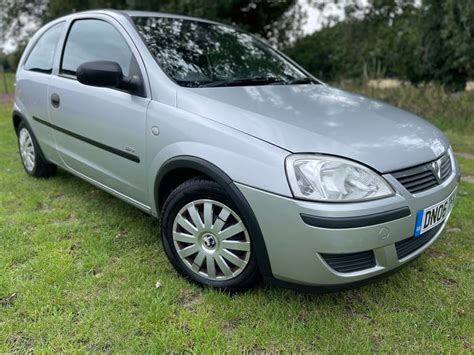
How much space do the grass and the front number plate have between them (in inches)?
15.9

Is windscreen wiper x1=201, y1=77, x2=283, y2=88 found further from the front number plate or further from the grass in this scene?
the front number plate

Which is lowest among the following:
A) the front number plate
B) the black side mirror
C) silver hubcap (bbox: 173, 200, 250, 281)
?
silver hubcap (bbox: 173, 200, 250, 281)

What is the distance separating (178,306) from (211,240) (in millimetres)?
397

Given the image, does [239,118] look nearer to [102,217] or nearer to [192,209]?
[192,209]

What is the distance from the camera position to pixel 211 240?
7.64 feet

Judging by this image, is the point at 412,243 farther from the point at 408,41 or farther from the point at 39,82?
the point at 408,41

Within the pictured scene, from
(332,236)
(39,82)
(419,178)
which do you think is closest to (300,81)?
(419,178)

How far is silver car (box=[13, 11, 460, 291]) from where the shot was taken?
1938mm

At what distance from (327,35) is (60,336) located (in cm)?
1853

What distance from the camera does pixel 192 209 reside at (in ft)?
7.74

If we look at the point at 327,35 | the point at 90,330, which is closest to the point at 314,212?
the point at 90,330

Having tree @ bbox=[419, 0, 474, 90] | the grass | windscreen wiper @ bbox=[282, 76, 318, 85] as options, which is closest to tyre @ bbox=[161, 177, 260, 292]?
the grass

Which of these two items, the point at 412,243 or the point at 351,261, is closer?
the point at 351,261

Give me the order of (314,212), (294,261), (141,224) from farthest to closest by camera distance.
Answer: (141,224)
(294,261)
(314,212)
